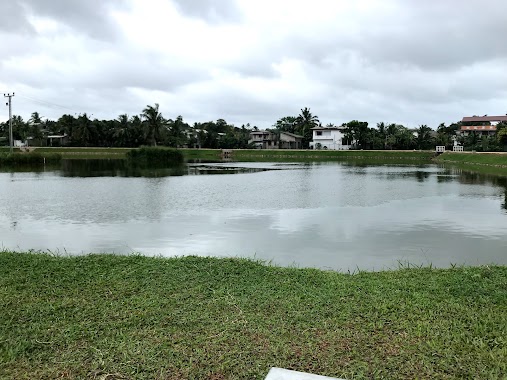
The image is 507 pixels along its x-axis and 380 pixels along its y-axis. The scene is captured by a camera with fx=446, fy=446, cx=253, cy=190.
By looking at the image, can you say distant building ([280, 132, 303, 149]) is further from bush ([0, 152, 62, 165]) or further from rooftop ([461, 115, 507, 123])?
bush ([0, 152, 62, 165])

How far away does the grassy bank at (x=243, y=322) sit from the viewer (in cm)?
386

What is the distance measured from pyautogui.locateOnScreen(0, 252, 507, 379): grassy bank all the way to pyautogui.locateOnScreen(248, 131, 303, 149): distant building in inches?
3300

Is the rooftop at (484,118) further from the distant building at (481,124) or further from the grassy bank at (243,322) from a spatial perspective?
the grassy bank at (243,322)

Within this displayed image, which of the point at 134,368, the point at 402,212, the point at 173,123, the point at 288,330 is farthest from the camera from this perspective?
the point at 173,123

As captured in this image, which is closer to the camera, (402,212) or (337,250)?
(337,250)

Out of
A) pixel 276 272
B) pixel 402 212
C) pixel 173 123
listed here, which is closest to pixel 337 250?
pixel 276 272

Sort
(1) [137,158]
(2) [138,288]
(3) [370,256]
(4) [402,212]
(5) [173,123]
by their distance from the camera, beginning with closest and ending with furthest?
(2) [138,288] → (3) [370,256] → (4) [402,212] → (1) [137,158] → (5) [173,123]

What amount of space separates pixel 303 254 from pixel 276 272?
333 cm

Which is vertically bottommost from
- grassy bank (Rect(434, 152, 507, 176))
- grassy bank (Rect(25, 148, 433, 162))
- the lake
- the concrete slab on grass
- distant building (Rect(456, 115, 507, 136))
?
the lake

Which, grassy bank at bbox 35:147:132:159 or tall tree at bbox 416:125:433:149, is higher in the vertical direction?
tall tree at bbox 416:125:433:149

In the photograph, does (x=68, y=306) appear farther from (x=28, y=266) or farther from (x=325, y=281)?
(x=325, y=281)

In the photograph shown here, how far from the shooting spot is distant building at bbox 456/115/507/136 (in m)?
86.9

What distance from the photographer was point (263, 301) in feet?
18.0

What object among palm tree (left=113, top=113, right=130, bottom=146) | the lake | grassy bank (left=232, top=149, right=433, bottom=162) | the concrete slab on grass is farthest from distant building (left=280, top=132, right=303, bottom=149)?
the concrete slab on grass
